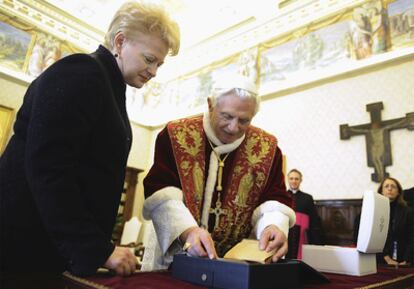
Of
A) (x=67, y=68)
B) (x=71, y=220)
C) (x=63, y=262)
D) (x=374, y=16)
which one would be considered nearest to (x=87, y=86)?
(x=67, y=68)

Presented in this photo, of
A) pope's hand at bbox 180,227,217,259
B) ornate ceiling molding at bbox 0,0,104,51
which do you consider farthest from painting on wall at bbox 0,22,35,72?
pope's hand at bbox 180,227,217,259

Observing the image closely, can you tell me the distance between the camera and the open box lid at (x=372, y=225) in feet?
5.61

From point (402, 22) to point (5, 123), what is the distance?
27.6ft

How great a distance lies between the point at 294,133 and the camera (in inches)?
271

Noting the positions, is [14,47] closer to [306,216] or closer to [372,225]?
[306,216]

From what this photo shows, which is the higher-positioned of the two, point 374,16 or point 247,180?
point 374,16

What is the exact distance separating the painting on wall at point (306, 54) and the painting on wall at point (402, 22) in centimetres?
79

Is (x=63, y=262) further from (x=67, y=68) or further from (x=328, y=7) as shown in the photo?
(x=328, y=7)

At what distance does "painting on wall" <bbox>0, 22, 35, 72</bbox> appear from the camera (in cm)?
787

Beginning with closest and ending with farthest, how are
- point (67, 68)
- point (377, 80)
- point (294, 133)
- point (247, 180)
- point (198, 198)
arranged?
point (67, 68) → point (198, 198) → point (247, 180) → point (377, 80) → point (294, 133)

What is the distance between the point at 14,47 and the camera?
805 cm

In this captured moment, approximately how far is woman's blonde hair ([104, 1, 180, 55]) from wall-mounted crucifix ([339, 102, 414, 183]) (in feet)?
17.0

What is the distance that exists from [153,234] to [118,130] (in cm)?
93

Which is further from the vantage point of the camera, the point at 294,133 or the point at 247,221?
the point at 294,133
